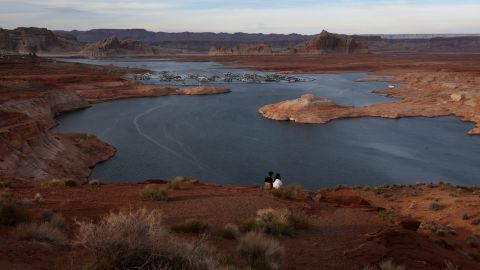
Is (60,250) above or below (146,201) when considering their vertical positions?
above

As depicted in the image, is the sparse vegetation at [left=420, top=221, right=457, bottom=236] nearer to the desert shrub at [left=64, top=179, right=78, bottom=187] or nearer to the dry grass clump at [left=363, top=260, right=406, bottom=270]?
the dry grass clump at [left=363, top=260, right=406, bottom=270]

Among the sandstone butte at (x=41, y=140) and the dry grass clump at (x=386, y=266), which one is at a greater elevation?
the dry grass clump at (x=386, y=266)

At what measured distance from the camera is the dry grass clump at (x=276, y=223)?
9.99 meters

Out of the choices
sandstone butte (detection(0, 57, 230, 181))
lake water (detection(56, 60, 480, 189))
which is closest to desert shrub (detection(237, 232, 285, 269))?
sandstone butte (detection(0, 57, 230, 181))

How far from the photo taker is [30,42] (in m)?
165

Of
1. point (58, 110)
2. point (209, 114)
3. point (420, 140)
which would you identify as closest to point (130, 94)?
point (58, 110)

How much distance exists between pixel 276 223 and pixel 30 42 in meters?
175

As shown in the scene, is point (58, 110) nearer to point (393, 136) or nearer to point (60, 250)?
point (393, 136)

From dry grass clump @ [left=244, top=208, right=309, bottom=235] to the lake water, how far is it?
16.4 meters

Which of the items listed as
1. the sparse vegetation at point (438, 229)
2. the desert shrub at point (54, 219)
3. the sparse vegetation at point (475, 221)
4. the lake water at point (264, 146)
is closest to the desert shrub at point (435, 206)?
the sparse vegetation at point (475, 221)

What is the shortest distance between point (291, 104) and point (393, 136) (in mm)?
13017

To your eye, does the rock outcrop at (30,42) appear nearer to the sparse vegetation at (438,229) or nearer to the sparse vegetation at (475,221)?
the sparse vegetation at (438,229)

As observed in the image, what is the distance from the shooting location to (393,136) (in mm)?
40656

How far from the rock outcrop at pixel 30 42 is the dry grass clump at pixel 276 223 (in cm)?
15819
